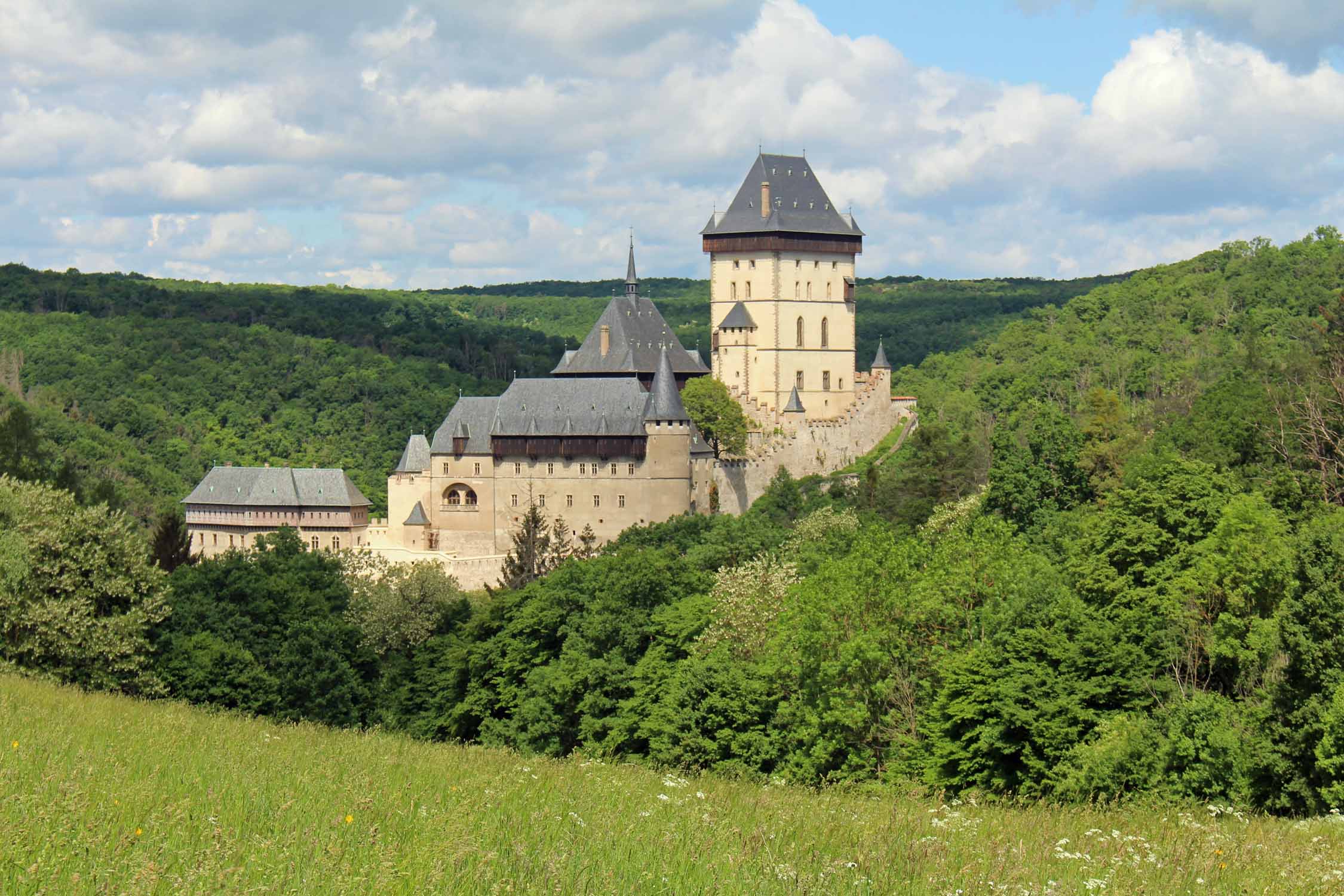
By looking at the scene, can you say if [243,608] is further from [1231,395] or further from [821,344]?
[821,344]

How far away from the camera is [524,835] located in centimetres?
976

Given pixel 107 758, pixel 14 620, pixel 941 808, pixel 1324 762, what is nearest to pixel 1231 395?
pixel 1324 762

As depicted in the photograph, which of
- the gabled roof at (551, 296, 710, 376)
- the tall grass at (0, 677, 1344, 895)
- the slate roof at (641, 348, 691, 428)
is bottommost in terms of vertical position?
the tall grass at (0, 677, 1344, 895)

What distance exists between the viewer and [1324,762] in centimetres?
1820

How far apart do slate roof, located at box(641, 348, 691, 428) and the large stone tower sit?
791 cm

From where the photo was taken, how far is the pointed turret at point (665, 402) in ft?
215

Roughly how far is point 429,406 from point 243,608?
73793mm

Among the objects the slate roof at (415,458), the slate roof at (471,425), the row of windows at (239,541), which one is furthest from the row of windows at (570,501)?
the row of windows at (239,541)

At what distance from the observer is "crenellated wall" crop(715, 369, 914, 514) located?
225 feet

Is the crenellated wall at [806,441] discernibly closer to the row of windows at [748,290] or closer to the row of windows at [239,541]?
the row of windows at [748,290]

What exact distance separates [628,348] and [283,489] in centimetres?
1783

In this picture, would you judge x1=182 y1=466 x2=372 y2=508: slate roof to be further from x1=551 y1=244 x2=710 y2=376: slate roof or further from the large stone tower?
the large stone tower

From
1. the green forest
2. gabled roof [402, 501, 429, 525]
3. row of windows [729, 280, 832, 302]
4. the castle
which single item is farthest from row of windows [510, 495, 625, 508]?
row of windows [729, 280, 832, 302]

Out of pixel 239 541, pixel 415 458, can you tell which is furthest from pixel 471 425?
pixel 239 541
